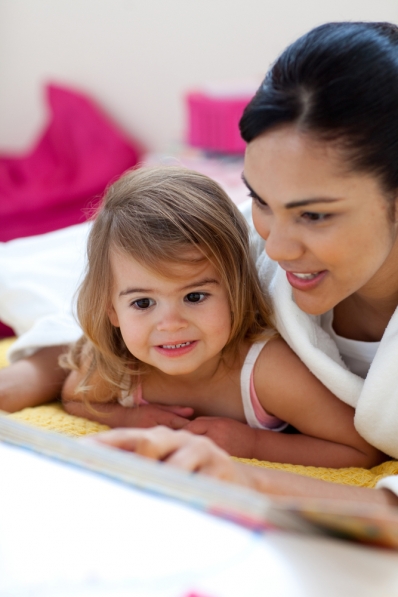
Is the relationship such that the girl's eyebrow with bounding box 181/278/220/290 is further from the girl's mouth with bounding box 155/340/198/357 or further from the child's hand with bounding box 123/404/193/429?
the child's hand with bounding box 123/404/193/429

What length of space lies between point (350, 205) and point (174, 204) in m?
0.28

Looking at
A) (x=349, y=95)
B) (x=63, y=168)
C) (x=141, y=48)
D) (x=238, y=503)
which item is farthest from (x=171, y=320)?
(x=141, y=48)

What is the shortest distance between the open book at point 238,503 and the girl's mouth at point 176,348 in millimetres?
440

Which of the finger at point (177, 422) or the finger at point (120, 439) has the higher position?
the finger at point (120, 439)

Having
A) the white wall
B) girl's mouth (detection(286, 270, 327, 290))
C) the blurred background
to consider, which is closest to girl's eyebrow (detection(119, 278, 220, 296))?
Result: girl's mouth (detection(286, 270, 327, 290))

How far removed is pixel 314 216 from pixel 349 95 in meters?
0.14

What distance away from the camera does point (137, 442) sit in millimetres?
611

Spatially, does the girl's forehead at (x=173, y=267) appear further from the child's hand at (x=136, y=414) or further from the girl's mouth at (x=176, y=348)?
the child's hand at (x=136, y=414)

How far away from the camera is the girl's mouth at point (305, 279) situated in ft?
2.96

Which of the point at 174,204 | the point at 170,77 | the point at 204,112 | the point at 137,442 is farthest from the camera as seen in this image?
the point at 170,77

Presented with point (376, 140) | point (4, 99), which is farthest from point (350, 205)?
point (4, 99)

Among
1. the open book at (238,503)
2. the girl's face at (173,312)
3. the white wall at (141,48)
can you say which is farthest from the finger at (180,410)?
the white wall at (141,48)

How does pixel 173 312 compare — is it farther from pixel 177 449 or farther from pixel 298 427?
pixel 177 449

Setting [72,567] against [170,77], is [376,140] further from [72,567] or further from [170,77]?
[170,77]
